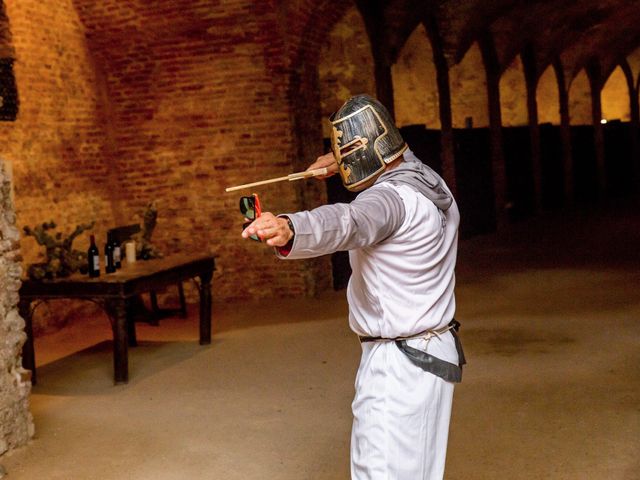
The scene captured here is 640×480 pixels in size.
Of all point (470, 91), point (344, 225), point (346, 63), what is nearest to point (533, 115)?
point (470, 91)

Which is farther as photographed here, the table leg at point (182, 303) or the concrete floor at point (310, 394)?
the table leg at point (182, 303)

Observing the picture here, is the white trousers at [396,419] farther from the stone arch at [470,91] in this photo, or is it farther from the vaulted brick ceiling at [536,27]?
the stone arch at [470,91]

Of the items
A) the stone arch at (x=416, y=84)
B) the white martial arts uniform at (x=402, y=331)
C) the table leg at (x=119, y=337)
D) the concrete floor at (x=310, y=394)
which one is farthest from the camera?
the stone arch at (x=416, y=84)

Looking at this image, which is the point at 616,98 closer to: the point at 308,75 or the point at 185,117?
the point at 308,75

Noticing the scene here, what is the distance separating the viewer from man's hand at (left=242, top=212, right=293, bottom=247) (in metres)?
2.27

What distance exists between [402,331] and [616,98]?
21.3 metres

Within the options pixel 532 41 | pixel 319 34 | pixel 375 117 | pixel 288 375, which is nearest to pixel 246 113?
pixel 319 34

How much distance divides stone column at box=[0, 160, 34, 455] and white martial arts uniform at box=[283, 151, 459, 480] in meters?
2.69

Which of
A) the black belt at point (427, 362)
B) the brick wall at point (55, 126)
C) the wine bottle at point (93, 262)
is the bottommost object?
the black belt at point (427, 362)

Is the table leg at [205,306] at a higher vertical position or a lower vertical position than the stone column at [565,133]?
lower

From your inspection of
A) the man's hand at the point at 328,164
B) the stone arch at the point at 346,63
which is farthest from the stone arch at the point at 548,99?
the man's hand at the point at 328,164

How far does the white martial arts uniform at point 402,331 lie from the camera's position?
104 inches

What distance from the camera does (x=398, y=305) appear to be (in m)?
2.69

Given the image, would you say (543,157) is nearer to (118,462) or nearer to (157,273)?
(157,273)
